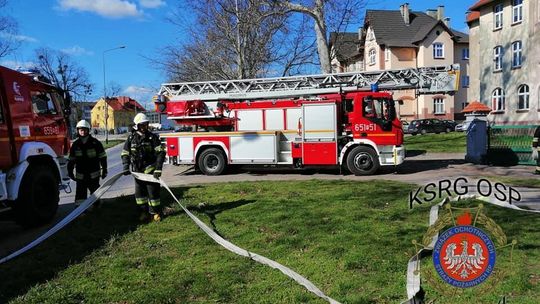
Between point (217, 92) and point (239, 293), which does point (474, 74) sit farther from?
point (239, 293)

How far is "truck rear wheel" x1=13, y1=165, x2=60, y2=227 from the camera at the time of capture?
7.63m

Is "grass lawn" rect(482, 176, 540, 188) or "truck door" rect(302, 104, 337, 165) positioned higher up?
"truck door" rect(302, 104, 337, 165)

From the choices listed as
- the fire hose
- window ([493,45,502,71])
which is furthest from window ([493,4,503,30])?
the fire hose

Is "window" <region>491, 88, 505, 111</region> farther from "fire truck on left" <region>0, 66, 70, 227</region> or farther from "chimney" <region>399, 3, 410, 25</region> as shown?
"fire truck on left" <region>0, 66, 70, 227</region>

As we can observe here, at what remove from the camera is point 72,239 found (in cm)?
696

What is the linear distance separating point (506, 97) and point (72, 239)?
35.1 m

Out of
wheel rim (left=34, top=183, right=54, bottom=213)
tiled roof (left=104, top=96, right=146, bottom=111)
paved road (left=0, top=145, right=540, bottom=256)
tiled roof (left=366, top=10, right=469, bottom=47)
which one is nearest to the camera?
wheel rim (left=34, top=183, right=54, bottom=213)

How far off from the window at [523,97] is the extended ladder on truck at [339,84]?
21036 mm

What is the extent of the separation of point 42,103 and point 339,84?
9687mm

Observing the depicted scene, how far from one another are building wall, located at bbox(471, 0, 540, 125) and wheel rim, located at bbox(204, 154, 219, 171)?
25313 millimetres

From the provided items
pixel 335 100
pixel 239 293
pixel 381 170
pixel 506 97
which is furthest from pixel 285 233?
pixel 506 97

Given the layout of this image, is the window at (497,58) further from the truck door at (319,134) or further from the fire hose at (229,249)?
the fire hose at (229,249)

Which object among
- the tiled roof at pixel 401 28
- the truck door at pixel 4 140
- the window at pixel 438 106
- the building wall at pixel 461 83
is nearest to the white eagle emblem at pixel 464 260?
the truck door at pixel 4 140

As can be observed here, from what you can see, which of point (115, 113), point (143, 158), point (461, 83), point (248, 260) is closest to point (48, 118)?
A: point (143, 158)
